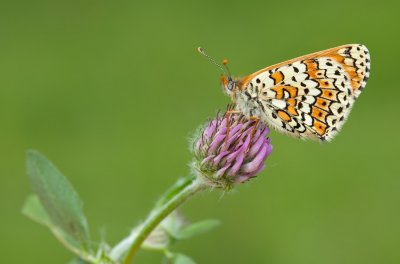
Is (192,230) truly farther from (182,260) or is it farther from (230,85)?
(230,85)

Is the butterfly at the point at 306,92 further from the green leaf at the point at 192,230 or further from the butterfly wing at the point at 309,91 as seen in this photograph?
the green leaf at the point at 192,230

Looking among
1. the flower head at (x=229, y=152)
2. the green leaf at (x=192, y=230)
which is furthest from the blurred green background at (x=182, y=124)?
the flower head at (x=229, y=152)

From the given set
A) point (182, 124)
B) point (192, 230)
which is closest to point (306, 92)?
point (192, 230)

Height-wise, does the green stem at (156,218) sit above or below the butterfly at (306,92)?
below

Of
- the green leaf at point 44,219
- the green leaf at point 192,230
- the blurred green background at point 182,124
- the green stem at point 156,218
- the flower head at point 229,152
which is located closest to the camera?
the green stem at point 156,218

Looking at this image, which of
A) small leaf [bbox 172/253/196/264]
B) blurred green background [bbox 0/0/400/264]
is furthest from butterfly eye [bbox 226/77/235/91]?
blurred green background [bbox 0/0/400/264]

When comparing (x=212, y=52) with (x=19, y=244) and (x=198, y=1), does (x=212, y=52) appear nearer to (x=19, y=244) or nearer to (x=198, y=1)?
(x=198, y=1)
